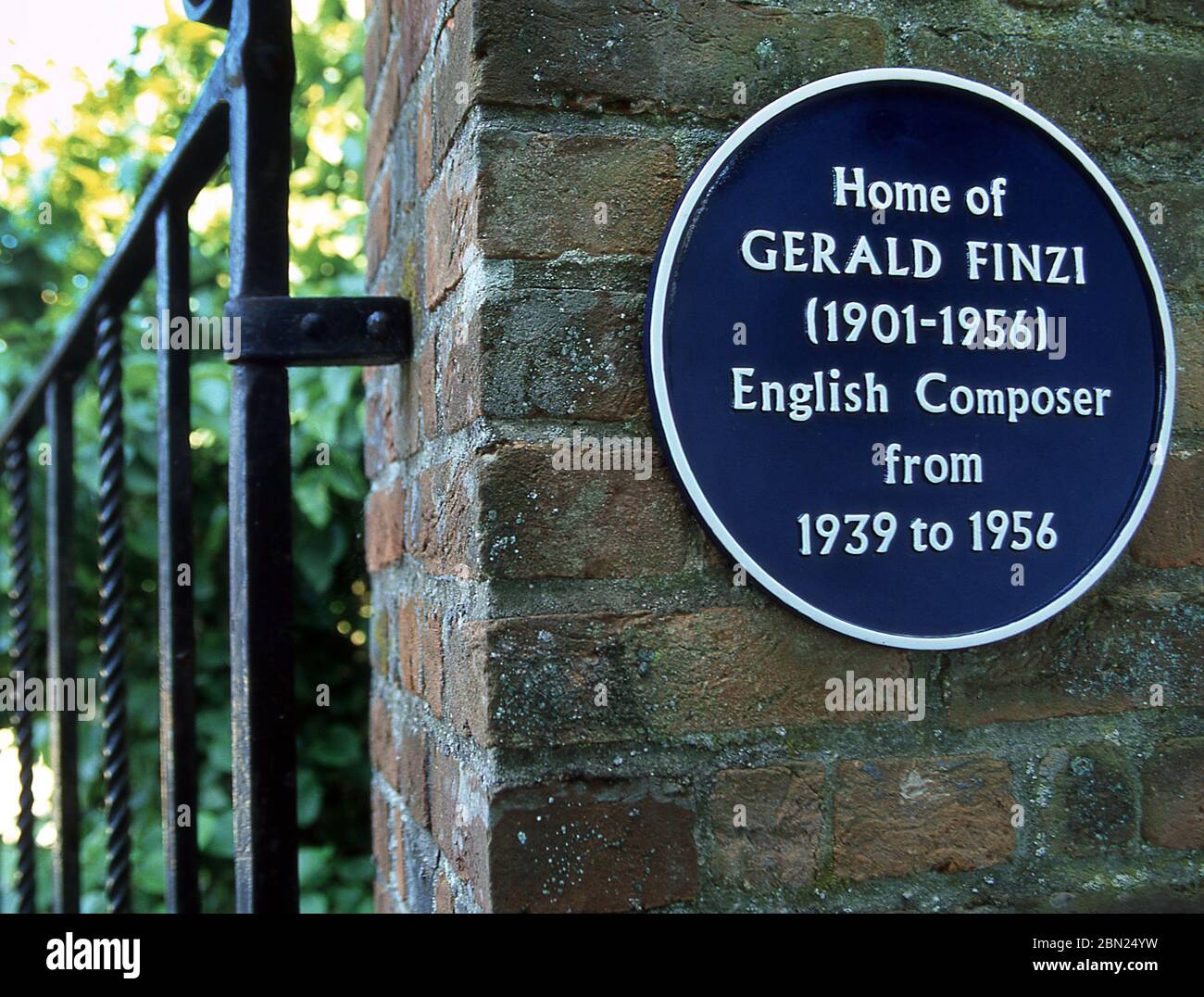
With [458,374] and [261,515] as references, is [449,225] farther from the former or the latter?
[261,515]

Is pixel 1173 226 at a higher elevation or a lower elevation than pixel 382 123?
lower

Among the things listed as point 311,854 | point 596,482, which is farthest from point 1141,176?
point 311,854

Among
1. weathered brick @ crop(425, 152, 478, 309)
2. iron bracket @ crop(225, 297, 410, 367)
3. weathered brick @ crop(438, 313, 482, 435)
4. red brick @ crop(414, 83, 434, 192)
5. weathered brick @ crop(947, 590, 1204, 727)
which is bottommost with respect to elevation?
weathered brick @ crop(947, 590, 1204, 727)

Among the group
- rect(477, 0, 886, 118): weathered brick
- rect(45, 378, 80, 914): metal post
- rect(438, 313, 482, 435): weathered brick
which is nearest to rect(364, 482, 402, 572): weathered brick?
rect(438, 313, 482, 435): weathered brick

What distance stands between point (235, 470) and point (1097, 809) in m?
0.89

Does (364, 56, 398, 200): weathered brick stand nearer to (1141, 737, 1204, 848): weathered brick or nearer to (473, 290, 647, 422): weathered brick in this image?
(473, 290, 647, 422): weathered brick

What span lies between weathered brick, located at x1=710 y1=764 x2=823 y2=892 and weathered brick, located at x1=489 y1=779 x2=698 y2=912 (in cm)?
3

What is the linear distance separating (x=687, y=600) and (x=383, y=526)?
60 centimetres

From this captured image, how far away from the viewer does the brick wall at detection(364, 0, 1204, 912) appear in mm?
863

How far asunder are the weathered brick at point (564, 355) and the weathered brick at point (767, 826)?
1.11 ft

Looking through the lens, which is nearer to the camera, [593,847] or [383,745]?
[593,847]

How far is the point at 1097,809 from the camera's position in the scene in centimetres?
99

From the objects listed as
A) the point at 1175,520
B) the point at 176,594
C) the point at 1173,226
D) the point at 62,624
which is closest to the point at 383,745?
the point at 176,594

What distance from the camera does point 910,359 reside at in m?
0.94
